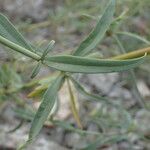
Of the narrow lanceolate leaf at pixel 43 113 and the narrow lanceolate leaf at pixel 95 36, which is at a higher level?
the narrow lanceolate leaf at pixel 95 36

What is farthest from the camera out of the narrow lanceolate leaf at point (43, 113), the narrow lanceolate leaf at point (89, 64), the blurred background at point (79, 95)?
the blurred background at point (79, 95)

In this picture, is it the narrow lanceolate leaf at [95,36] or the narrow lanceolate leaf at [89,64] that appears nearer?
the narrow lanceolate leaf at [89,64]

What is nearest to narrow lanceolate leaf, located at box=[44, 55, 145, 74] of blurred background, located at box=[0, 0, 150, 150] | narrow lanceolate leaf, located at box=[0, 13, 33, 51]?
narrow lanceolate leaf, located at box=[0, 13, 33, 51]

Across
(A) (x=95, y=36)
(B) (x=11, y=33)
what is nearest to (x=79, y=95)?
(A) (x=95, y=36)

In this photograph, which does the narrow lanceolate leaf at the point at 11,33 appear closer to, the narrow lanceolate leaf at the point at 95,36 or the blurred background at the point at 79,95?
Result: the narrow lanceolate leaf at the point at 95,36

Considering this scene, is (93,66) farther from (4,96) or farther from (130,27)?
(130,27)

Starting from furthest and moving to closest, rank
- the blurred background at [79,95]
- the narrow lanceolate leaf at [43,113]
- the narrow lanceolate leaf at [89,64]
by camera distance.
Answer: the blurred background at [79,95]
the narrow lanceolate leaf at [43,113]
the narrow lanceolate leaf at [89,64]

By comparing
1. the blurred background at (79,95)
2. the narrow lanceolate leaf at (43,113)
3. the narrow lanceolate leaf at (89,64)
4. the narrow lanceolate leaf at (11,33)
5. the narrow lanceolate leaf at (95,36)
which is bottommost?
the narrow lanceolate leaf at (43,113)

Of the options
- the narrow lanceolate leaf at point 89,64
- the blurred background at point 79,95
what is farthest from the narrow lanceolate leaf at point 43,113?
the blurred background at point 79,95

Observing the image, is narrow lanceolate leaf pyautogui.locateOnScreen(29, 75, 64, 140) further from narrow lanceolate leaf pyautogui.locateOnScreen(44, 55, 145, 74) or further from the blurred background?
the blurred background
